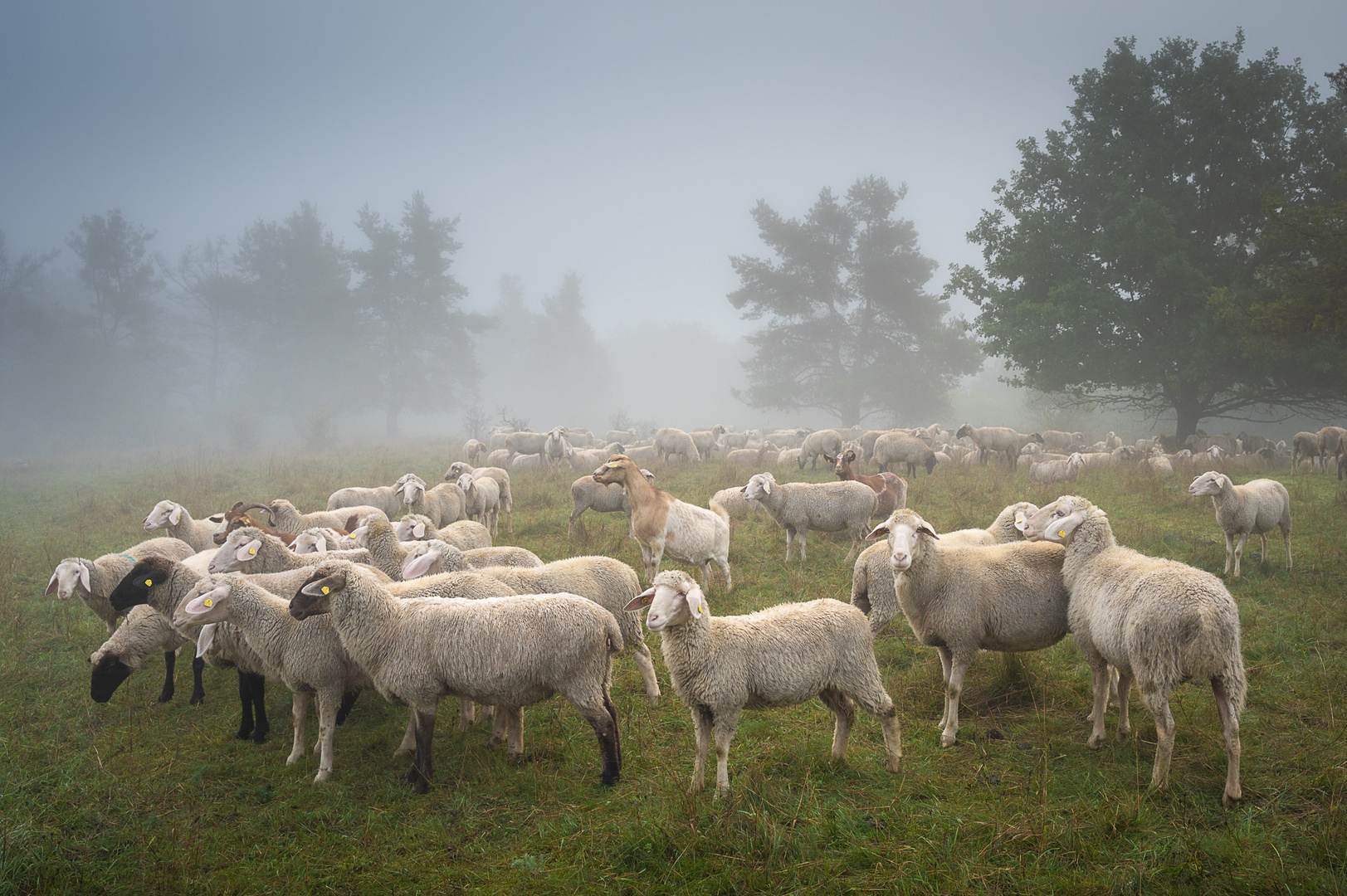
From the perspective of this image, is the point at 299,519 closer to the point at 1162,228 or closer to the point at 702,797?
the point at 702,797

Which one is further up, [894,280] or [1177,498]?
[894,280]

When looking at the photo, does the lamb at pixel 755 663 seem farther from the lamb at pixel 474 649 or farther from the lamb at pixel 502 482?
the lamb at pixel 502 482

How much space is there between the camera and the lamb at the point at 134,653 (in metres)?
6.54

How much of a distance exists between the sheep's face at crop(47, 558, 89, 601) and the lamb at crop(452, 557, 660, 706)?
193 inches

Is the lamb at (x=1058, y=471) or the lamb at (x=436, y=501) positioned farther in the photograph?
the lamb at (x=1058, y=471)

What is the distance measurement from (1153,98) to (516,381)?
7716 cm

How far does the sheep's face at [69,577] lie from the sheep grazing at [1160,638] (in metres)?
10.6

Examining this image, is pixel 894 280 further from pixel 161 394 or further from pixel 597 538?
pixel 161 394

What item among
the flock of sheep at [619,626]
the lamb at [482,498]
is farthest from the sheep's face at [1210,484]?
the lamb at [482,498]

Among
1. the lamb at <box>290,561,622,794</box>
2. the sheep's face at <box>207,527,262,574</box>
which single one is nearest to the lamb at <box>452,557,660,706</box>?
the lamb at <box>290,561,622,794</box>

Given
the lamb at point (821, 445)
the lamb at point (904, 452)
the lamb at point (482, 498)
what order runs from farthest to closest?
the lamb at point (821, 445)
the lamb at point (904, 452)
the lamb at point (482, 498)

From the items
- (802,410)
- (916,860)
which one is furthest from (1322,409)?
(802,410)

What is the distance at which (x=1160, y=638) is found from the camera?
4477 millimetres

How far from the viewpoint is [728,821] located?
3969mm
